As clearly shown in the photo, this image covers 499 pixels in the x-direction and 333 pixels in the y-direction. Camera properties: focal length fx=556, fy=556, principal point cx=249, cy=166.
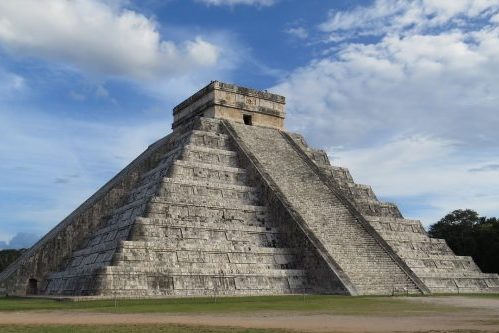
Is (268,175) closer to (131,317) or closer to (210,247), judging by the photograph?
(210,247)

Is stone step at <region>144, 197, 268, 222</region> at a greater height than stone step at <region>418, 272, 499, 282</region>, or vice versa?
stone step at <region>144, 197, 268, 222</region>

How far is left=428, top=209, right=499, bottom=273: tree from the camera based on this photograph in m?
34.1

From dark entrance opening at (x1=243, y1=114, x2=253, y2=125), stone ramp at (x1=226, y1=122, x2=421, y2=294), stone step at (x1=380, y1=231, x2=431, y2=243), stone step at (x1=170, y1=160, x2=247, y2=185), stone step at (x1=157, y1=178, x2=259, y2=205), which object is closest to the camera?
stone ramp at (x1=226, y1=122, x2=421, y2=294)

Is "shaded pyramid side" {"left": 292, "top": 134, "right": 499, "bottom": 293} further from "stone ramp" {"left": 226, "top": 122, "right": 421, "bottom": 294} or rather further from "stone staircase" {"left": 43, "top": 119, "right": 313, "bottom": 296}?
"stone staircase" {"left": 43, "top": 119, "right": 313, "bottom": 296}

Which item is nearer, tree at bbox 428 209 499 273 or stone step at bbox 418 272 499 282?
stone step at bbox 418 272 499 282

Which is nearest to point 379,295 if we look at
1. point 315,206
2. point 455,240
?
point 315,206

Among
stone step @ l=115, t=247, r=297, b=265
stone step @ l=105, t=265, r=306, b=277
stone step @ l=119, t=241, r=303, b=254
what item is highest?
stone step @ l=119, t=241, r=303, b=254

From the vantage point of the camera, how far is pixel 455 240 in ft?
125

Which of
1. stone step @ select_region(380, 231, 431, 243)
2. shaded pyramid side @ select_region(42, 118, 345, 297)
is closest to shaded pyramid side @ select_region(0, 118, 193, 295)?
shaded pyramid side @ select_region(42, 118, 345, 297)

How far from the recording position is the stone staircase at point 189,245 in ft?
56.2

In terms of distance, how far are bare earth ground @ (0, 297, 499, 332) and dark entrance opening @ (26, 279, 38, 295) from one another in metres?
9.64

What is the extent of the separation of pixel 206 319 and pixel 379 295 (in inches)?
350

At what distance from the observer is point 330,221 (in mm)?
21797

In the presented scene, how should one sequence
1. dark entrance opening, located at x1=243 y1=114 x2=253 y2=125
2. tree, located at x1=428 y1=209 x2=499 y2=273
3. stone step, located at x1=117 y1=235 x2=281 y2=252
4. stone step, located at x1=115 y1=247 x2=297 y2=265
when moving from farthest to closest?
tree, located at x1=428 y1=209 x2=499 y2=273 < dark entrance opening, located at x1=243 y1=114 x2=253 y2=125 < stone step, located at x1=117 y1=235 x2=281 y2=252 < stone step, located at x1=115 y1=247 x2=297 y2=265
